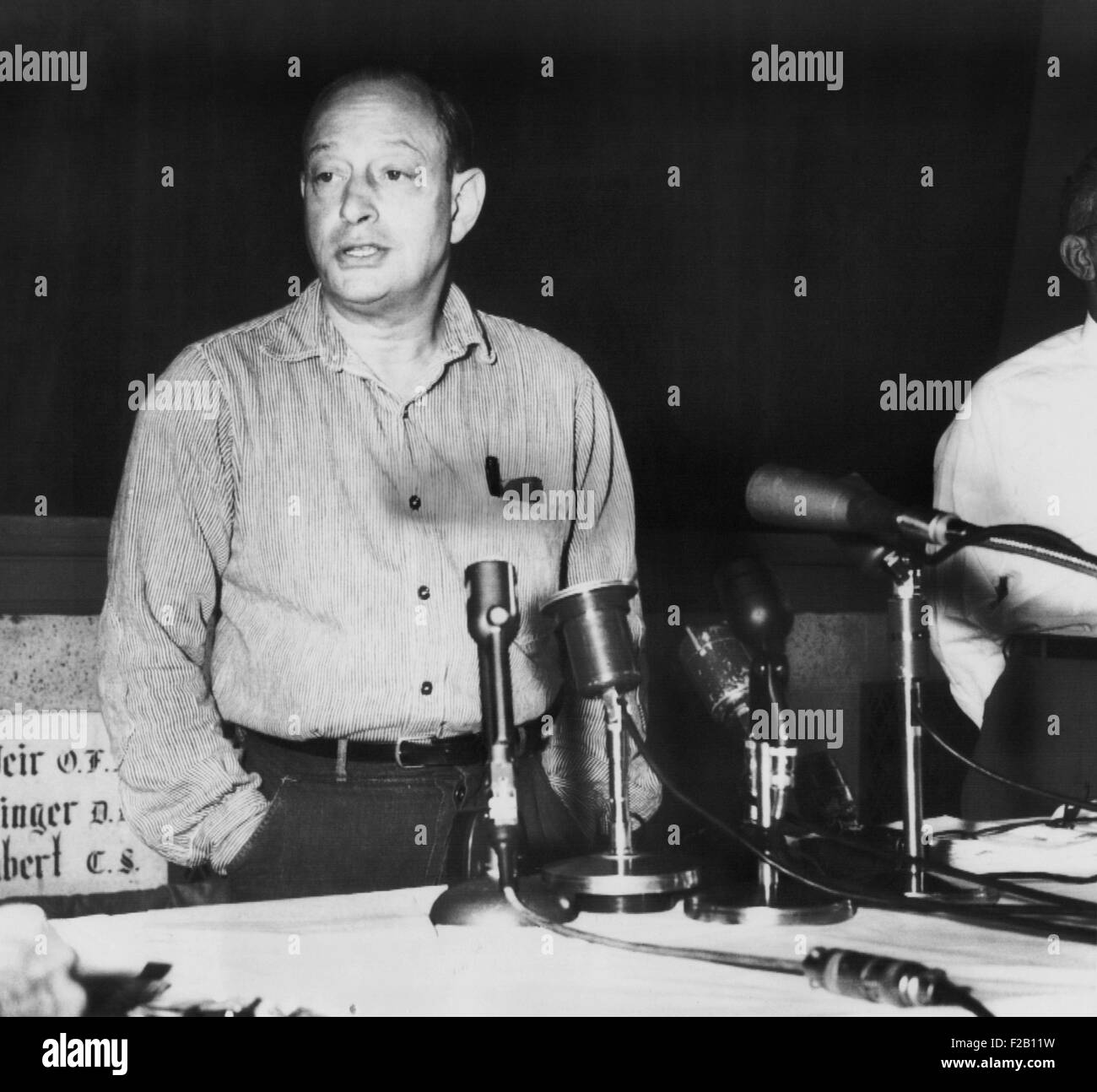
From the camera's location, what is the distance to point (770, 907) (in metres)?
1.12

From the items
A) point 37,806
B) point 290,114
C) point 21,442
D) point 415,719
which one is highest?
point 290,114

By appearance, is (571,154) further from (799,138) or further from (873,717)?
(873,717)

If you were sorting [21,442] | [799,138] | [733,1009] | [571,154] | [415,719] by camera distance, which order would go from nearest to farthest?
[733,1009]
[415,719]
[21,442]
[571,154]
[799,138]

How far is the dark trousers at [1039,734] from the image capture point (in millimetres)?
2062

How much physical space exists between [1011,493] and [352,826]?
4.08 feet

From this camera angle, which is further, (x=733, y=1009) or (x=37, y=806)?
(x=37, y=806)

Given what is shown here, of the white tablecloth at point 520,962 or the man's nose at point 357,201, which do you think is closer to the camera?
the white tablecloth at point 520,962

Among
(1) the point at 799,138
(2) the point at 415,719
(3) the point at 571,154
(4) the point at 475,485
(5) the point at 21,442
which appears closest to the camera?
(2) the point at 415,719

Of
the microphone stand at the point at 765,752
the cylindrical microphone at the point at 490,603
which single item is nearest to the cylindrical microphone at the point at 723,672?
the microphone stand at the point at 765,752

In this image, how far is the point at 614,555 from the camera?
1.84 metres

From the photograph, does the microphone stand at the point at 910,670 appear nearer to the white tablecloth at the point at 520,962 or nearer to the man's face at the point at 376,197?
the white tablecloth at the point at 520,962

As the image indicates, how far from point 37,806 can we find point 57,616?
0.96 feet

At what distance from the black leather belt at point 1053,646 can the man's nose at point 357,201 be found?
1202 mm

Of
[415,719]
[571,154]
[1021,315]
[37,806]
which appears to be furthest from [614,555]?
[1021,315]
